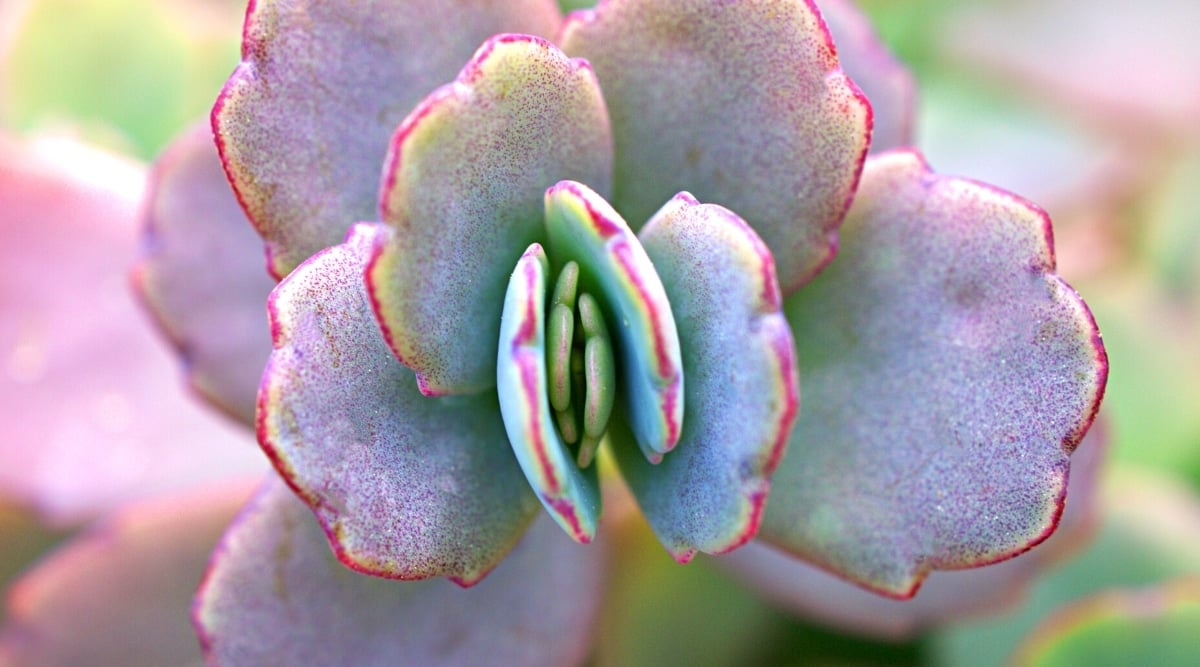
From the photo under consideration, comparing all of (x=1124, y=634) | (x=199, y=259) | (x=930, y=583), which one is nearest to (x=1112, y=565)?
(x=1124, y=634)

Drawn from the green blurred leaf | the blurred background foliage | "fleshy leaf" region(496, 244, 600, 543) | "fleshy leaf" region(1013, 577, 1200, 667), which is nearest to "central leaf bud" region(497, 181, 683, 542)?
"fleshy leaf" region(496, 244, 600, 543)

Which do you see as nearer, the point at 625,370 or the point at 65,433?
the point at 625,370

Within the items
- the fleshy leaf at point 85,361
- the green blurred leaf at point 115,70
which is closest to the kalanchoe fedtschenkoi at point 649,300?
the fleshy leaf at point 85,361

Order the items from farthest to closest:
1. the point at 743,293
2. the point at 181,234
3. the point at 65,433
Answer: the point at 65,433 < the point at 181,234 < the point at 743,293

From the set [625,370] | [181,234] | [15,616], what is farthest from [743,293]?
[15,616]

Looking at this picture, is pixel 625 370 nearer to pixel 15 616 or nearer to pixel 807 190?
pixel 807 190

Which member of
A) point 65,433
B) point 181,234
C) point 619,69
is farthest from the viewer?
point 65,433

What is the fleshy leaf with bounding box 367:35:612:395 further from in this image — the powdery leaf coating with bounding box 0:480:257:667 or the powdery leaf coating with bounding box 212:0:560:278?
the powdery leaf coating with bounding box 0:480:257:667
